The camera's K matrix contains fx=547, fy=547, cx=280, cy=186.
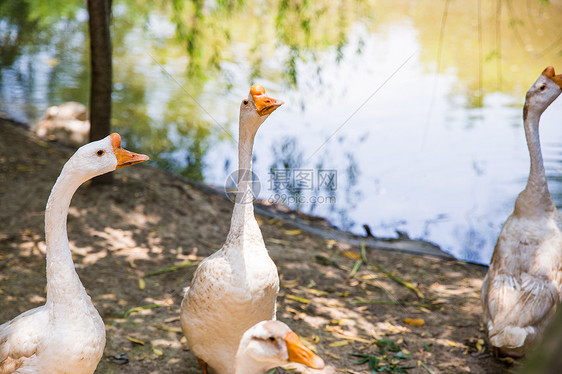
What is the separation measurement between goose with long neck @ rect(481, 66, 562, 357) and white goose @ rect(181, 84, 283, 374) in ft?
5.60

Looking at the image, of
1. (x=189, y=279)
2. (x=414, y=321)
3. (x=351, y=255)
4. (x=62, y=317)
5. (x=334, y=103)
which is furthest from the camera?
(x=334, y=103)

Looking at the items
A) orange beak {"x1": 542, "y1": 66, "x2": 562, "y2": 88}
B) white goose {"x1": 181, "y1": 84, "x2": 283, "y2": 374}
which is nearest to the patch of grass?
white goose {"x1": 181, "y1": 84, "x2": 283, "y2": 374}

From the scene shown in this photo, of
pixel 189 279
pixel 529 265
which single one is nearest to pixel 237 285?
pixel 189 279

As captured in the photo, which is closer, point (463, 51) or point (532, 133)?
point (532, 133)

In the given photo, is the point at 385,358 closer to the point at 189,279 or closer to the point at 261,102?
the point at 189,279

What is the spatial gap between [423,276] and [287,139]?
4105 mm

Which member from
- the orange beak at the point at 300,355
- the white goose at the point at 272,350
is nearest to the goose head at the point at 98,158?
the white goose at the point at 272,350

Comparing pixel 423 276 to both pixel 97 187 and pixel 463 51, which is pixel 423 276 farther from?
A: pixel 463 51

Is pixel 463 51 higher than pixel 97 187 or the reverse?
higher

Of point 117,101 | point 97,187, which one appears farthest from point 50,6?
point 97,187

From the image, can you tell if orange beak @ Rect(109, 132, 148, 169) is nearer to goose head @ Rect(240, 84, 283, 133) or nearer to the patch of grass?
goose head @ Rect(240, 84, 283, 133)

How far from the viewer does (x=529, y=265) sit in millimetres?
4156

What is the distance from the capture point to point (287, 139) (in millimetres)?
8953

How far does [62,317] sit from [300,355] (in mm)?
1311
